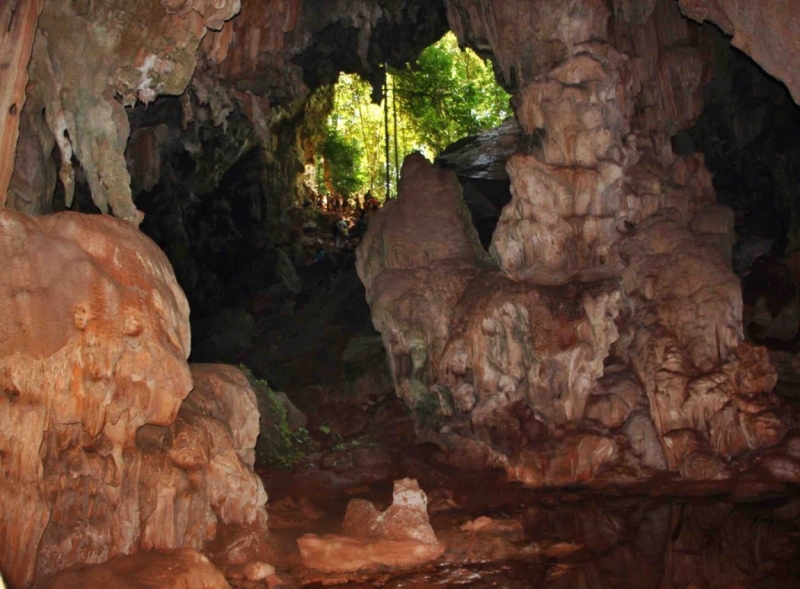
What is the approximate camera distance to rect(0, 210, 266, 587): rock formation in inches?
232

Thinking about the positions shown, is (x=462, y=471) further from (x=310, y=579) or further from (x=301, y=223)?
(x=301, y=223)

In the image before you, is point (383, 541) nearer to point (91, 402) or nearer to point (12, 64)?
point (91, 402)

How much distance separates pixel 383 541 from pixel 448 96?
16.5 meters

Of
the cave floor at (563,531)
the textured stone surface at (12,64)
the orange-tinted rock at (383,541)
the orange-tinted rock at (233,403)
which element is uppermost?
the textured stone surface at (12,64)

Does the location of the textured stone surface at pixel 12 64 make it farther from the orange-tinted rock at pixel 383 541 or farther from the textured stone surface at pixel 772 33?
the textured stone surface at pixel 772 33

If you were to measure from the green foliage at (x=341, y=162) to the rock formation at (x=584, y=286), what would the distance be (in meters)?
10.1

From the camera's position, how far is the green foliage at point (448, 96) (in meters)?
21.8

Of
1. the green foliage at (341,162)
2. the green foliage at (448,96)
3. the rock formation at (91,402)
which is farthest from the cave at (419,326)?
the green foliage at (448,96)

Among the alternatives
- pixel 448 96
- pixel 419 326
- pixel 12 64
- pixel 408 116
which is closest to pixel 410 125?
pixel 408 116

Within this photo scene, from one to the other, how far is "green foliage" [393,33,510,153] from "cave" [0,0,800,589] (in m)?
4.79

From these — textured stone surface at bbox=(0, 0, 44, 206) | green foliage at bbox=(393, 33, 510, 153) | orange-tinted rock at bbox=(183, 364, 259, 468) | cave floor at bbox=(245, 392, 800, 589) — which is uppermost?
green foliage at bbox=(393, 33, 510, 153)

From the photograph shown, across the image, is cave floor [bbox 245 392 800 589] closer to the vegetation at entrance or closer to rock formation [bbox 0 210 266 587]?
rock formation [bbox 0 210 266 587]

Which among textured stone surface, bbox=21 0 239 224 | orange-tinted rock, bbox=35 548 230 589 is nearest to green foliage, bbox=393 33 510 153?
textured stone surface, bbox=21 0 239 224

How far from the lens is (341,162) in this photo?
76.1 feet
